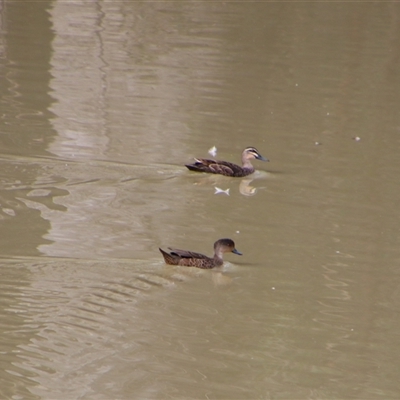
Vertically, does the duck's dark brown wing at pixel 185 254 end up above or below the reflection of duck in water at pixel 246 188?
above

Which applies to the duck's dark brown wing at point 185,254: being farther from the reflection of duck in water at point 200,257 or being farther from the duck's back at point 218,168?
the duck's back at point 218,168

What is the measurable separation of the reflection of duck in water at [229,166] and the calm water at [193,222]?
0.44 feet

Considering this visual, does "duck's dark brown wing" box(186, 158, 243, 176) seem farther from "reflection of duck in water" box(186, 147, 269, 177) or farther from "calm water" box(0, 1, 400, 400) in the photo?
"calm water" box(0, 1, 400, 400)

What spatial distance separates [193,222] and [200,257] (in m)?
1.31

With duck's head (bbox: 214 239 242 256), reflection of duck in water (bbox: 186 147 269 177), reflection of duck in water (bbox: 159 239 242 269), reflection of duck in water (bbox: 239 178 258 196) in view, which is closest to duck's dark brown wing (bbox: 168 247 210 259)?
reflection of duck in water (bbox: 159 239 242 269)

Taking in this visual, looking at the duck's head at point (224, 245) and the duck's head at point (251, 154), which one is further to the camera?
the duck's head at point (251, 154)

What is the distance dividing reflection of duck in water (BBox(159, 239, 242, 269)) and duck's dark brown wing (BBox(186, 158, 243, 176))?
2716 millimetres

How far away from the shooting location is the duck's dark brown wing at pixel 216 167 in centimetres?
1134

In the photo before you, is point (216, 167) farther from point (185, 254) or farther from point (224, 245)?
point (185, 254)

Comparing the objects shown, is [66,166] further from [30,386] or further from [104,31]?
[104,31]

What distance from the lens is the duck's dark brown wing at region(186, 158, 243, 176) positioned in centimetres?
1134

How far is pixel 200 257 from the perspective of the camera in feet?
A: 27.8

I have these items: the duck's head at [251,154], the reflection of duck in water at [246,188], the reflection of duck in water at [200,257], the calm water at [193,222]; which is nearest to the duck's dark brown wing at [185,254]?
the reflection of duck in water at [200,257]

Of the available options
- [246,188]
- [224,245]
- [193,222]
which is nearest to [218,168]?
[246,188]
